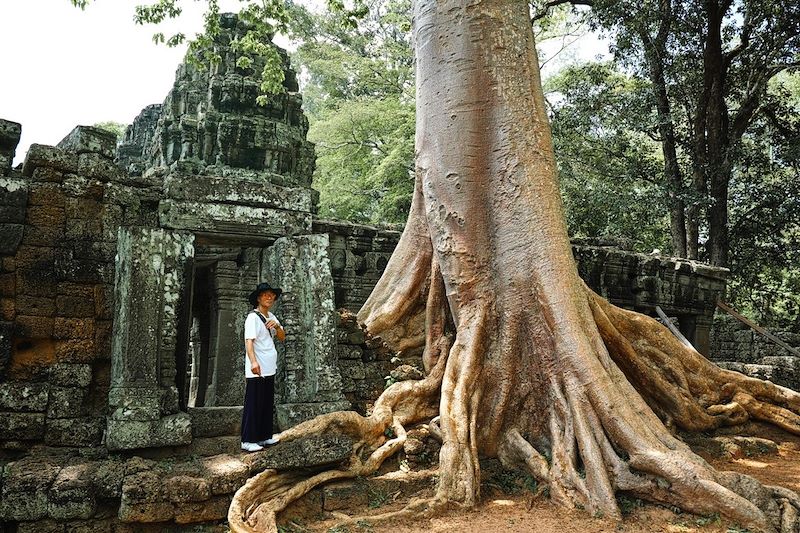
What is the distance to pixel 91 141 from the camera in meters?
4.20

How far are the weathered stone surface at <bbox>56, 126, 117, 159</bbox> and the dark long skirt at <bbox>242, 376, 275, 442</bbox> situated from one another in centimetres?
186

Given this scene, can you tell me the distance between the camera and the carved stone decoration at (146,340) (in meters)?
3.70

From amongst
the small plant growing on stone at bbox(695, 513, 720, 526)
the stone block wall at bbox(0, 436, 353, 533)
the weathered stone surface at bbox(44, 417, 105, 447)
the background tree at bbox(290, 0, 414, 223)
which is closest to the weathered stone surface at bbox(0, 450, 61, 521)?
the stone block wall at bbox(0, 436, 353, 533)

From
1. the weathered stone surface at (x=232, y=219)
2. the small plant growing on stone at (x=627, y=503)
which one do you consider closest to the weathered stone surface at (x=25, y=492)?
the weathered stone surface at (x=232, y=219)

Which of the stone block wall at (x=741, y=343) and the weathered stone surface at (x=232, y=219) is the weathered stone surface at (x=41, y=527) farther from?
the stone block wall at (x=741, y=343)

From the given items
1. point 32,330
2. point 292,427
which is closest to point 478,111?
point 292,427

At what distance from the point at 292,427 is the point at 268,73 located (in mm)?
5546

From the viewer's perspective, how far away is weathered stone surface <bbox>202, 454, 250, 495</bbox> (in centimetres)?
333

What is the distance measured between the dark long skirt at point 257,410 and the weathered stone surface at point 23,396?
1182mm

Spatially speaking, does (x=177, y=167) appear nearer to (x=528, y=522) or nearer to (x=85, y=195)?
(x=85, y=195)

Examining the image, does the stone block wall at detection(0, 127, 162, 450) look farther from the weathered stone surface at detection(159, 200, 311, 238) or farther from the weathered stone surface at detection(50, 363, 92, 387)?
the weathered stone surface at detection(159, 200, 311, 238)

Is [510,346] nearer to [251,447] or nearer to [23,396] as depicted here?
[251,447]

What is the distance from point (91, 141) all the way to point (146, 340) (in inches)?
55.0

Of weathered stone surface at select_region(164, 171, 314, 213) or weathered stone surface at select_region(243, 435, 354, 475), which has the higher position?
weathered stone surface at select_region(164, 171, 314, 213)
